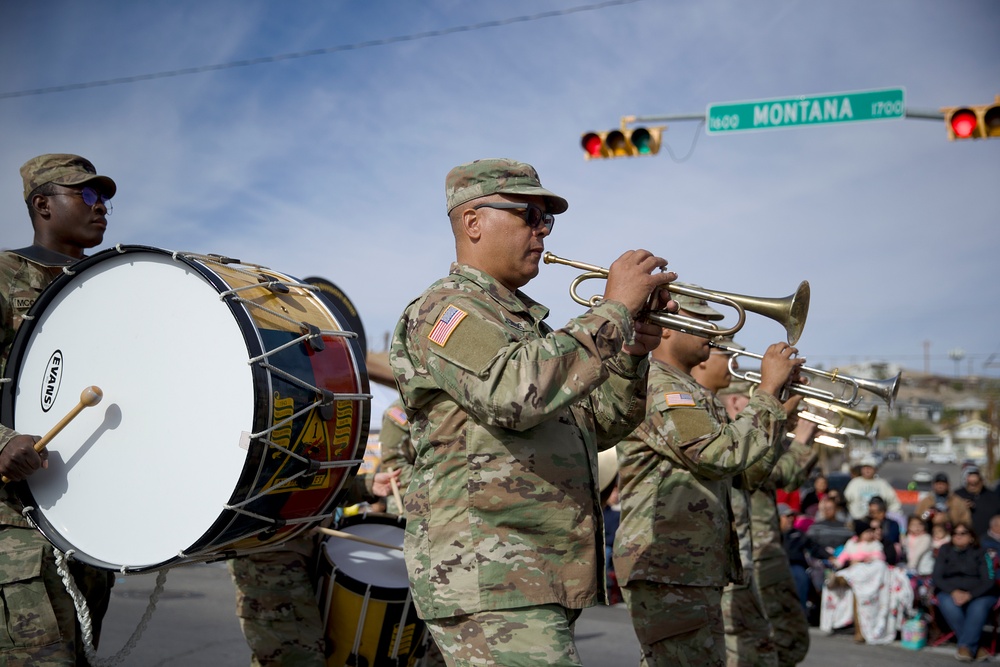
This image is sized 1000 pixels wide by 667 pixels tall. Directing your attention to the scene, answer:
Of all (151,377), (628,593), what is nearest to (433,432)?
(151,377)

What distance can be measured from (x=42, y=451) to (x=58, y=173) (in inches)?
50.3

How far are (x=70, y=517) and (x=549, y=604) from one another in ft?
6.15

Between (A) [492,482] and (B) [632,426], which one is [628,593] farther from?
(A) [492,482]

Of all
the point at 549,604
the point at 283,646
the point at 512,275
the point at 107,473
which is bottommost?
the point at 283,646

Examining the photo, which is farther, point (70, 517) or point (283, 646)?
point (283, 646)

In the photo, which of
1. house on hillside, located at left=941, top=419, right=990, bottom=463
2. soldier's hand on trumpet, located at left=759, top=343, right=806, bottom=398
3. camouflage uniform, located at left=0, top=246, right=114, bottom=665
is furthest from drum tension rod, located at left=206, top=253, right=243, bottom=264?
house on hillside, located at left=941, top=419, right=990, bottom=463

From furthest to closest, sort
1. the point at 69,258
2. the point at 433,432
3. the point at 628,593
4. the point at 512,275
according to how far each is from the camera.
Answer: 1. the point at 628,593
2. the point at 69,258
3. the point at 512,275
4. the point at 433,432

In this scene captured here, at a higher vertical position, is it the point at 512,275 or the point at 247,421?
the point at 512,275

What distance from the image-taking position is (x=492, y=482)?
8.95 feet

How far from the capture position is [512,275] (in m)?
3.07

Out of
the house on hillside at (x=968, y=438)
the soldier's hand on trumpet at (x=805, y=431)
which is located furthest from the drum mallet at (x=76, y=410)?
the house on hillside at (x=968, y=438)

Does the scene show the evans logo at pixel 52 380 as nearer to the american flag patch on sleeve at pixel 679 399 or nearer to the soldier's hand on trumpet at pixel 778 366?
the american flag patch on sleeve at pixel 679 399

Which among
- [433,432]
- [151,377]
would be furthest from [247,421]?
[433,432]

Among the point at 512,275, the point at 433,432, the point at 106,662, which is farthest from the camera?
the point at 106,662
